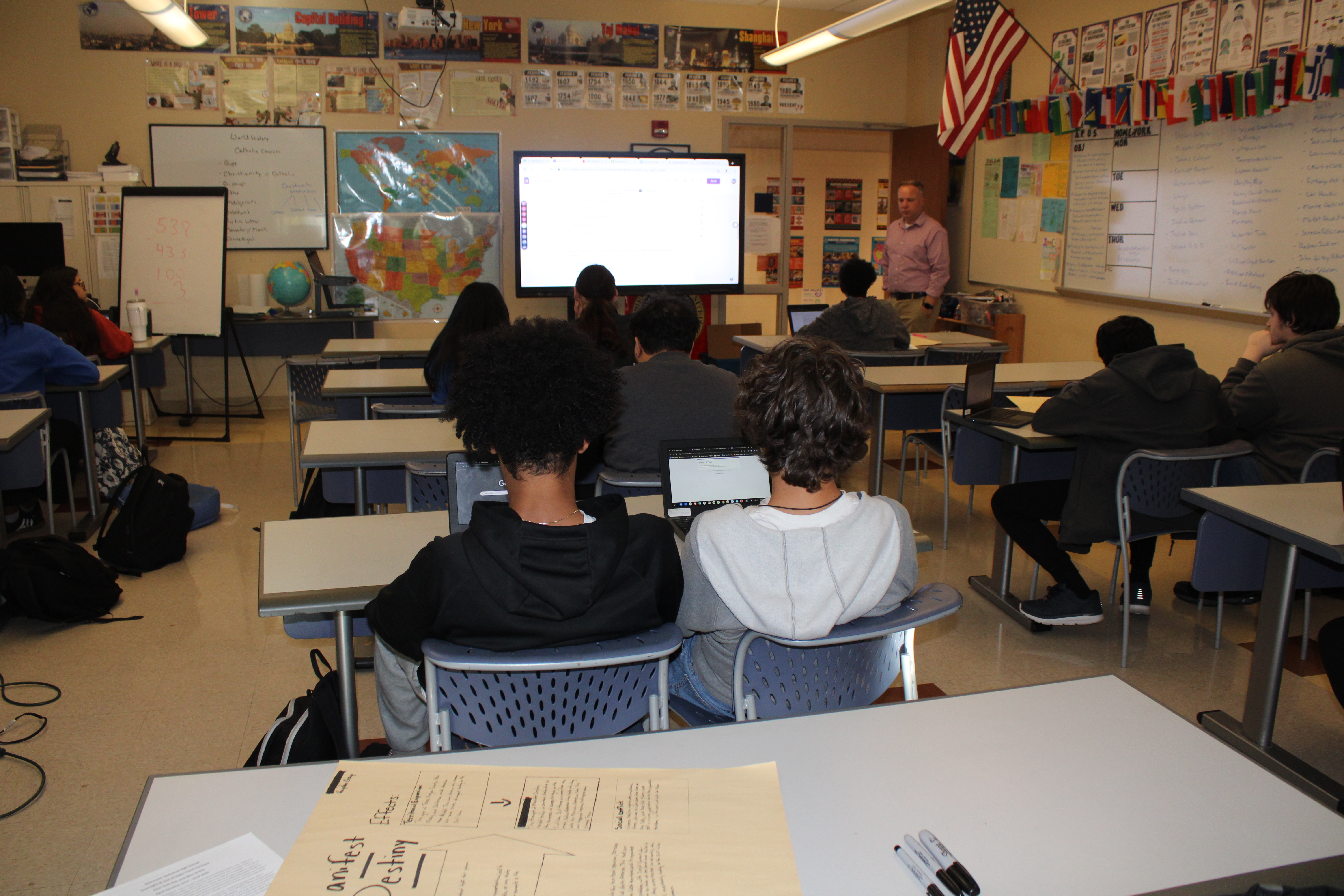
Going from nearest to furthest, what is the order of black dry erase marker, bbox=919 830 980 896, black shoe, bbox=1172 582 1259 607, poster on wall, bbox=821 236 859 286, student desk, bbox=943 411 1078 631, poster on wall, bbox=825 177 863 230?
black dry erase marker, bbox=919 830 980 896
student desk, bbox=943 411 1078 631
black shoe, bbox=1172 582 1259 607
poster on wall, bbox=825 177 863 230
poster on wall, bbox=821 236 859 286

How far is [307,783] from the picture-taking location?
104 cm

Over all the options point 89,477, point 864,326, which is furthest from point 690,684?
point 89,477

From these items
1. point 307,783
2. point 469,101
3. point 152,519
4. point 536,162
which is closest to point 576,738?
point 307,783

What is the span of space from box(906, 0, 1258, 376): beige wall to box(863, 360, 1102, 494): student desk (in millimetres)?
874

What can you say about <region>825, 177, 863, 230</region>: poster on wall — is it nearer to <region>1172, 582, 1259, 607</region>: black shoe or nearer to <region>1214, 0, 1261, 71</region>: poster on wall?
<region>1214, 0, 1261, 71</region>: poster on wall

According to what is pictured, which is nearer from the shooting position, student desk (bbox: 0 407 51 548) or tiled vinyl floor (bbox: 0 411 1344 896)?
tiled vinyl floor (bbox: 0 411 1344 896)

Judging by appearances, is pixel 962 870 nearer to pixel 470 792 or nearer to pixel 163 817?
pixel 470 792

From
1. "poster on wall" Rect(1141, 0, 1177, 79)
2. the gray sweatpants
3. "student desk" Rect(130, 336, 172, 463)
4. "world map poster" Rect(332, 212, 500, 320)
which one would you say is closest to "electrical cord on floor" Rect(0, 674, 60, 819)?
the gray sweatpants

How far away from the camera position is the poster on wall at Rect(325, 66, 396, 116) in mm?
6605

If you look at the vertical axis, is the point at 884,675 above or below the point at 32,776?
above

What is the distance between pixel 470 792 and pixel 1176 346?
271cm

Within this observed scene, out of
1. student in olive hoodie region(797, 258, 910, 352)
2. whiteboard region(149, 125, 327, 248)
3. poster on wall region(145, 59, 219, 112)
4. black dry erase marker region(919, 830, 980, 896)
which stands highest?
poster on wall region(145, 59, 219, 112)

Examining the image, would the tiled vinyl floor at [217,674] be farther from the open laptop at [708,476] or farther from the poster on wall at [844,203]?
the poster on wall at [844,203]

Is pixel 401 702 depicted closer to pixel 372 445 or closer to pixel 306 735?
pixel 306 735
